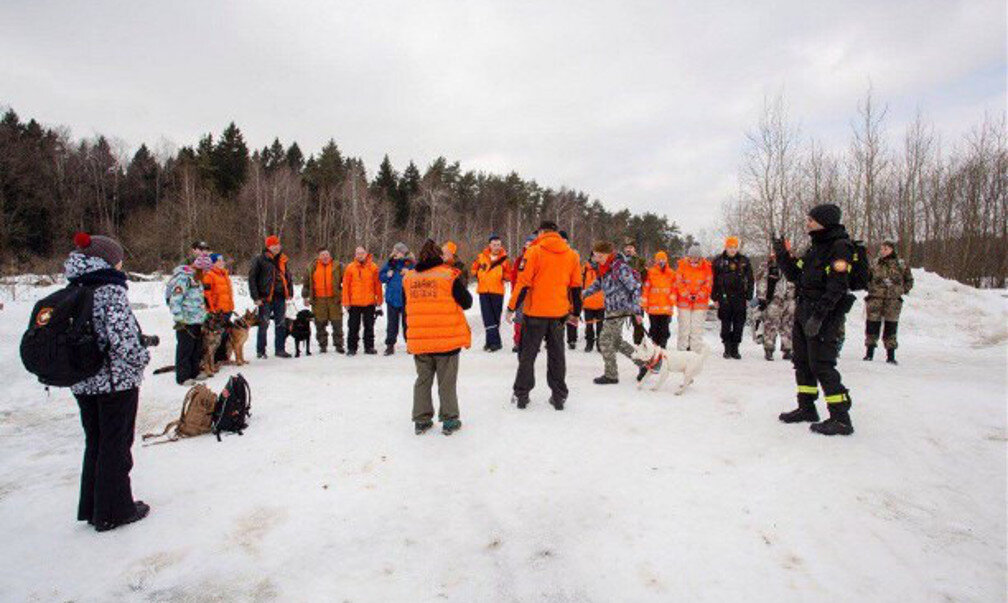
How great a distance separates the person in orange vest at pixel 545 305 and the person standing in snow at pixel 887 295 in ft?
23.0

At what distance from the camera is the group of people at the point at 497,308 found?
137 inches

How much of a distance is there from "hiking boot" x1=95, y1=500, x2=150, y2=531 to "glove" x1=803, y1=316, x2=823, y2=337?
597 centimetres

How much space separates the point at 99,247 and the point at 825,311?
6240 millimetres

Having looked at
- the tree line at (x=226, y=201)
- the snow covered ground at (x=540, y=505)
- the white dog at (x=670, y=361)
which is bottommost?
the snow covered ground at (x=540, y=505)

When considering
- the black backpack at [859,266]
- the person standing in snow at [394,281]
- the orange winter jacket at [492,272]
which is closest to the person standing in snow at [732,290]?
the orange winter jacket at [492,272]

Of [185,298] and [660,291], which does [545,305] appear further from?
[185,298]

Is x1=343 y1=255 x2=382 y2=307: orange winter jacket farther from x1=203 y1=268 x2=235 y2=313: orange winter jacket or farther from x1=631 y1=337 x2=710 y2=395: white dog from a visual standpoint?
x1=631 y1=337 x2=710 y2=395: white dog

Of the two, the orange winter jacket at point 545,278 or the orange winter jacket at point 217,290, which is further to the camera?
the orange winter jacket at point 217,290

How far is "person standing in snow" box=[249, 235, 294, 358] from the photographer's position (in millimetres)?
9219

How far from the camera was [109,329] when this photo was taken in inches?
134

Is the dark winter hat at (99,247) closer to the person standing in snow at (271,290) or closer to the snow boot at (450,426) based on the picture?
the snow boot at (450,426)

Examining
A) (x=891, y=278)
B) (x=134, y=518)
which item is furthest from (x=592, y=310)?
(x=134, y=518)

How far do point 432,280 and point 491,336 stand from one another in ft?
18.7

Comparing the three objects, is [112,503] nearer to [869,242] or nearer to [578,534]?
[578,534]
